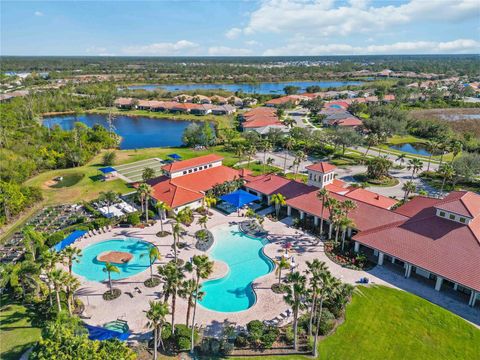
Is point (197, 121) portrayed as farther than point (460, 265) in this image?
Yes

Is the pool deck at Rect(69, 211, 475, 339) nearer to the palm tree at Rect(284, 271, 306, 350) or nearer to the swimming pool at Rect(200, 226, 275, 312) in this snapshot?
the swimming pool at Rect(200, 226, 275, 312)

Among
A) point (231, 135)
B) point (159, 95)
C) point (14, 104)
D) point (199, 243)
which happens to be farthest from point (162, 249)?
point (159, 95)

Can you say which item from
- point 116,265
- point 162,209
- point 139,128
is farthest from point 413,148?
point 139,128

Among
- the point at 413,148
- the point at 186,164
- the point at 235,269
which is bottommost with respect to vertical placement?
the point at 235,269

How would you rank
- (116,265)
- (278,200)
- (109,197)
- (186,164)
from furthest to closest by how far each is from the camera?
(186,164)
(109,197)
(278,200)
(116,265)

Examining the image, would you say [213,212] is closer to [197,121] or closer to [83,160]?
[83,160]

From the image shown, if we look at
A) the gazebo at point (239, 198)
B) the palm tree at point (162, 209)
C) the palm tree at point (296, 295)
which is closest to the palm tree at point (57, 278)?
the palm tree at point (162, 209)

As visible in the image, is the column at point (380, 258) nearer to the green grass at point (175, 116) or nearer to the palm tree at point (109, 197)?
the palm tree at point (109, 197)

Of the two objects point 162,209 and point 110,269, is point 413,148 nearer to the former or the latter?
point 162,209
